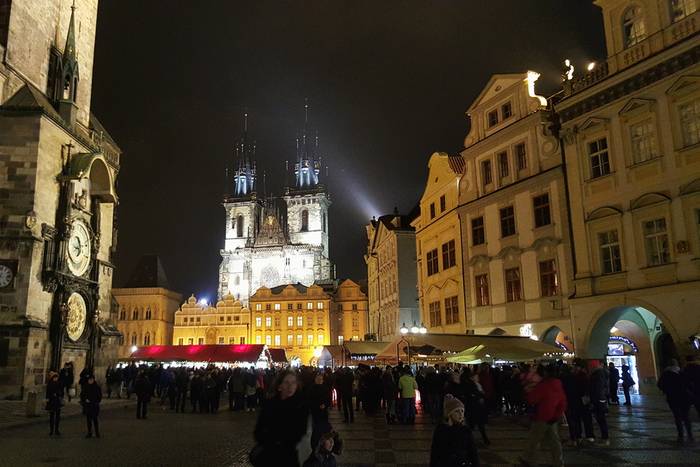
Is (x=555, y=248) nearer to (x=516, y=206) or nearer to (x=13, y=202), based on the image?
(x=516, y=206)

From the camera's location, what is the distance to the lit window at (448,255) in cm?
3409

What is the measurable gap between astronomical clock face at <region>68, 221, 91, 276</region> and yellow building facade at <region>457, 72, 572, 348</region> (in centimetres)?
1849

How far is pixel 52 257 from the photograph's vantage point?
22.8 m

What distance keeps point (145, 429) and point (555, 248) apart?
59.2 ft

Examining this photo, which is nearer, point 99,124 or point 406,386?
point 406,386

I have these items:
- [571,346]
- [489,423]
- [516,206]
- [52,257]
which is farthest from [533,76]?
[52,257]

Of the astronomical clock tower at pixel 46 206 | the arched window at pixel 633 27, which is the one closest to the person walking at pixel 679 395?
the arched window at pixel 633 27

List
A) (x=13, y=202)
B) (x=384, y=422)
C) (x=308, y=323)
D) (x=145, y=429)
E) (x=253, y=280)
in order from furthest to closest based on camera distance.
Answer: (x=253, y=280) < (x=308, y=323) < (x=13, y=202) < (x=384, y=422) < (x=145, y=429)

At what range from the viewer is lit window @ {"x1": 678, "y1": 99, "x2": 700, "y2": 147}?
2045 cm

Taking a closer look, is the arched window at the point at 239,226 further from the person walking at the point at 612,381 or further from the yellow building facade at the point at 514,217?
→ the person walking at the point at 612,381

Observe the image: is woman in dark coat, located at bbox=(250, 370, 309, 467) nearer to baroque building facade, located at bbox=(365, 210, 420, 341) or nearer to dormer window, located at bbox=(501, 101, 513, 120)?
dormer window, located at bbox=(501, 101, 513, 120)

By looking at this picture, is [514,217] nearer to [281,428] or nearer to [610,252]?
[610,252]

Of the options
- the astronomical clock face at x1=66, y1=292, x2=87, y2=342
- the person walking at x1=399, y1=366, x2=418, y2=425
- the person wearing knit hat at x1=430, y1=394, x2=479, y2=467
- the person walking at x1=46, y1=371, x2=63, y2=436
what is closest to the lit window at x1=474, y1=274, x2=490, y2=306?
the person walking at x1=399, y1=366, x2=418, y2=425

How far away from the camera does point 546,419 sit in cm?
922
